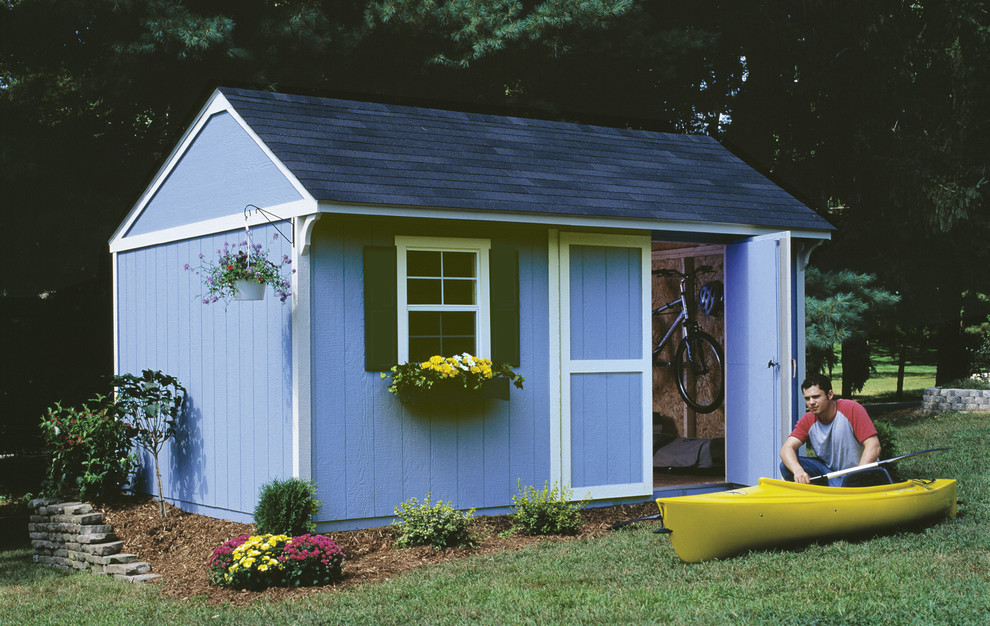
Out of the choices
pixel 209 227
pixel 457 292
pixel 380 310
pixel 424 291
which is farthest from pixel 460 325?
pixel 209 227

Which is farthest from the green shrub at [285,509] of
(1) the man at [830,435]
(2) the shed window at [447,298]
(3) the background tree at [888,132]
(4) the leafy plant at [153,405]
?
(3) the background tree at [888,132]

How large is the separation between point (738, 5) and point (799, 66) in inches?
74.4

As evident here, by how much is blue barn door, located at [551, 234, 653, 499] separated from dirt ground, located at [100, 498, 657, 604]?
0.35m

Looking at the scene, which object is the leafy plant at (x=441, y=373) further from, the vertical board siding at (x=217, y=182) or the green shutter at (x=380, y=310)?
the vertical board siding at (x=217, y=182)

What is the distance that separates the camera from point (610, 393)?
9344 millimetres

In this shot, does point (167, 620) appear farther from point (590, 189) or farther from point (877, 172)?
point (877, 172)

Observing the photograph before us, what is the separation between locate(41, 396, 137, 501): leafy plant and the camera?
9.43 m

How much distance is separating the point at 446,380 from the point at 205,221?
9.35ft

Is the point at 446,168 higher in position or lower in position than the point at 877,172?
lower

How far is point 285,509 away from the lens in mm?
7543

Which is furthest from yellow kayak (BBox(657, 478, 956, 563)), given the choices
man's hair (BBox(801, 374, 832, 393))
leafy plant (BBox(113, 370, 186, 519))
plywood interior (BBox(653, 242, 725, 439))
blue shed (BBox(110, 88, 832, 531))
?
leafy plant (BBox(113, 370, 186, 519))

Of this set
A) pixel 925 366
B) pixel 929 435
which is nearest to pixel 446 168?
pixel 929 435

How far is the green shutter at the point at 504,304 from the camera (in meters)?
8.66

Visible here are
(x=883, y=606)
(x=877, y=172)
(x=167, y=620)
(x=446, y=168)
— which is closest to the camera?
(x=883, y=606)
